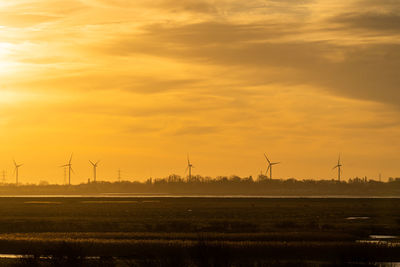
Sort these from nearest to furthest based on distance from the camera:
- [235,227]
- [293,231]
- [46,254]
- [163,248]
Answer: [46,254]
[163,248]
[293,231]
[235,227]

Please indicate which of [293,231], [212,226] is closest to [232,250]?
[293,231]

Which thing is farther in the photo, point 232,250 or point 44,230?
point 44,230

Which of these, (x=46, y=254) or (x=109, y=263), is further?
(x=46, y=254)

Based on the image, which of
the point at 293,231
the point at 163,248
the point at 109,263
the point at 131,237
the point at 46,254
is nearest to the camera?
the point at 109,263

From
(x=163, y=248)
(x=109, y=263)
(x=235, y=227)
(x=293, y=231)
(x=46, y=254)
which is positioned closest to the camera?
(x=109, y=263)

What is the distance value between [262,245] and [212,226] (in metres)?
25.9

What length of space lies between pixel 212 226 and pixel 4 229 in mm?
24564

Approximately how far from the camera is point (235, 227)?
87.5m

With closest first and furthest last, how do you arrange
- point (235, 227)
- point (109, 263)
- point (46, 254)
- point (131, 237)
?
point (109, 263) < point (46, 254) < point (131, 237) < point (235, 227)

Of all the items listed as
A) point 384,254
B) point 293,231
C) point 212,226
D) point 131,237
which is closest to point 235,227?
point 212,226

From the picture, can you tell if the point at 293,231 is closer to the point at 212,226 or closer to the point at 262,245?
the point at 212,226

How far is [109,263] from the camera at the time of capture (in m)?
50.4

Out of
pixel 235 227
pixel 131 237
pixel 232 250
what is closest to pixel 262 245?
pixel 232 250

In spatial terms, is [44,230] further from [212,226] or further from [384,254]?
[384,254]
